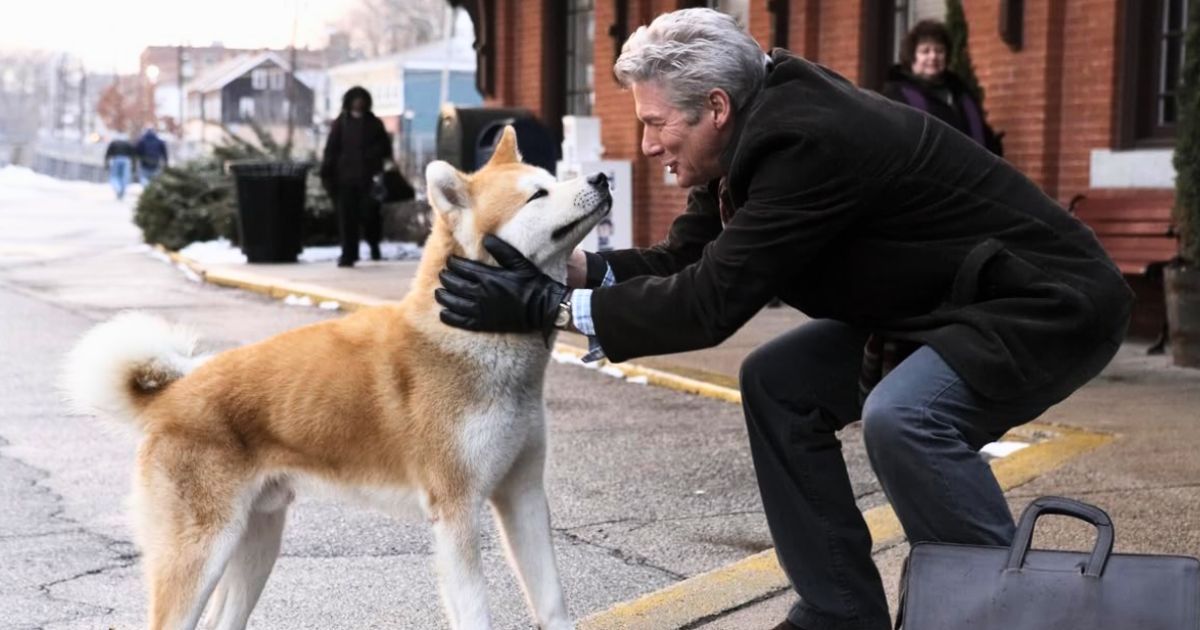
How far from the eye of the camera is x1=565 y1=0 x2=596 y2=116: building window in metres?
16.9

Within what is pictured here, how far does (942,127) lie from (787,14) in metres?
9.99

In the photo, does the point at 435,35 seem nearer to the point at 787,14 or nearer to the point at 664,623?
the point at 787,14

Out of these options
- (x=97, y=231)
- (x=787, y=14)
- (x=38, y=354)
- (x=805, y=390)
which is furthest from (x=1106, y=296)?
(x=97, y=231)

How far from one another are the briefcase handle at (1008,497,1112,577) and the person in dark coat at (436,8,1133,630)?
240 millimetres

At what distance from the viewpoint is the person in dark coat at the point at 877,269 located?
10.9ft

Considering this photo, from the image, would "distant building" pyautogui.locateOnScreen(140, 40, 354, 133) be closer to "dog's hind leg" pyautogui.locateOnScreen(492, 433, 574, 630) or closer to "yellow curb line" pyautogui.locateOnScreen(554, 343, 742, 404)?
"yellow curb line" pyautogui.locateOnScreen(554, 343, 742, 404)

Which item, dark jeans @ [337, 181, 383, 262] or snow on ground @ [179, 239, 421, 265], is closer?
dark jeans @ [337, 181, 383, 262]

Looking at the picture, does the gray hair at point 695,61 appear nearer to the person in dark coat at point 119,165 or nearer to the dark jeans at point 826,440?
the dark jeans at point 826,440

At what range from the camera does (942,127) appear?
355 centimetres

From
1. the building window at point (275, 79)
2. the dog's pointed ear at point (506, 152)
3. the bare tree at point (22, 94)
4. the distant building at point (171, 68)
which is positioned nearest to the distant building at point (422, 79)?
the building window at point (275, 79)

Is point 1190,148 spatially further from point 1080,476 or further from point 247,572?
point 247,572

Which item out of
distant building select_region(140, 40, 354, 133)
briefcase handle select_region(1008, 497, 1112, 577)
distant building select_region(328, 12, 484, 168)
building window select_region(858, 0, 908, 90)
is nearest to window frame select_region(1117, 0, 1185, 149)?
building window select_region(858, 0, 908, 90)

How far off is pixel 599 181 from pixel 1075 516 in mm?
1483

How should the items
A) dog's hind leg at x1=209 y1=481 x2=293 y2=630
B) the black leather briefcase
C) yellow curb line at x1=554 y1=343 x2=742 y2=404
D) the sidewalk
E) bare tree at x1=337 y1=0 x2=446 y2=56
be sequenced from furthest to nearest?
1. bare tree at x1=337 y1=0 x2=446 y2=56
2. yellow curb line at x1=554 y1=343 x2=742 y2=404
3. the sidewalk
4. dog's hind leg at x1=209 y1=481 x2=293 y2=630
5. the black leather briefcase
